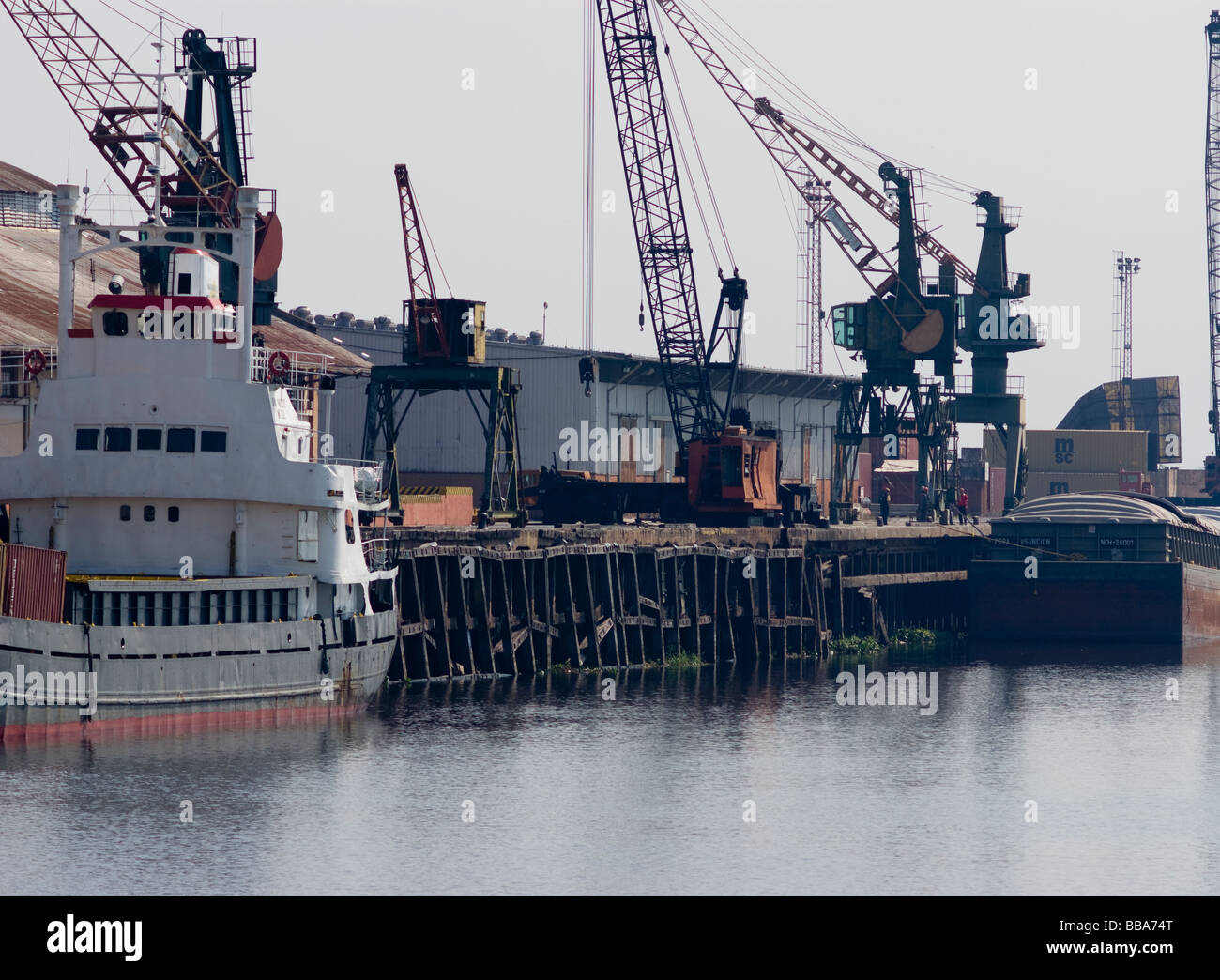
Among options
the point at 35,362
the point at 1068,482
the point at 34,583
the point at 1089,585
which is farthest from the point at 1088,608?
the point at 1068,482

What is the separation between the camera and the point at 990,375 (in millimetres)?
110562

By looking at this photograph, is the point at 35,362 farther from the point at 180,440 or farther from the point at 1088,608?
the point at 1088,608

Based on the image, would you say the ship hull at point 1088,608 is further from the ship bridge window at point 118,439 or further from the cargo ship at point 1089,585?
the ship bridge window at point 118,439

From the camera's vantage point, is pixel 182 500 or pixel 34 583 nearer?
pixel 34 583

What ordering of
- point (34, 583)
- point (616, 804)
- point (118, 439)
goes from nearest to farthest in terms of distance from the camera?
point (34, 583) < point (616, 804) < point (118, 439)

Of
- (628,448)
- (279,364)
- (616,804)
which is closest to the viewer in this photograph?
(616,804)

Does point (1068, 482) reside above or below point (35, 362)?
below

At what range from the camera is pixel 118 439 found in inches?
1853

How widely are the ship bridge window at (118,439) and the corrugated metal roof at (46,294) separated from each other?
20236 mm

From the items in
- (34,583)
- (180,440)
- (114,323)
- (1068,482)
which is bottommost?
(34,583)

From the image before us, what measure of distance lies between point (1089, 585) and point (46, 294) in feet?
162

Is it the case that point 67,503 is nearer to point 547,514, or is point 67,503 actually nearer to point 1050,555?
point 547,514
